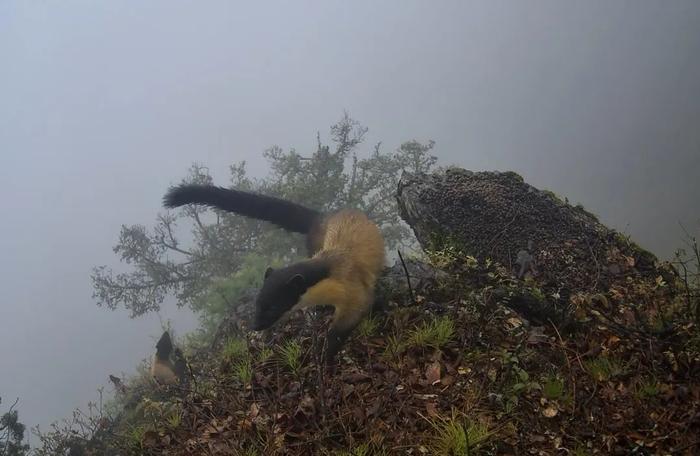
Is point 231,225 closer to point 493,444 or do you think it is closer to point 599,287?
point 599,287

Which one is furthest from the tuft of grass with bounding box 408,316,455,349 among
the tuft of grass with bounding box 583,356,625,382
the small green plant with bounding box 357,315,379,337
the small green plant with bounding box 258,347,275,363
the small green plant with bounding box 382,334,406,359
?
the small green plant with bounding box 258,347,275,363

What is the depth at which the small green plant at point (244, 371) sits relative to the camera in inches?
197

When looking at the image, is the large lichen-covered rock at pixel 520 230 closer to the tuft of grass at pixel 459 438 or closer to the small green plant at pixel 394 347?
the small green plant at pixel 394 347

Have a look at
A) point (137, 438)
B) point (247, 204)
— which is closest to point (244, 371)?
point (137, 438)

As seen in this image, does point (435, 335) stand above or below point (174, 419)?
above

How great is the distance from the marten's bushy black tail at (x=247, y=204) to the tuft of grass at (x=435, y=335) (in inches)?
128

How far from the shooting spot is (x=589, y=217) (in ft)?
25.2

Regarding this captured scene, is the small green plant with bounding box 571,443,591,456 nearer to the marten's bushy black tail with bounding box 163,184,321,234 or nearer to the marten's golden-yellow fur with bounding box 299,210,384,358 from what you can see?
the marten's golden-yellow fur with bounding box 299,210,384,358

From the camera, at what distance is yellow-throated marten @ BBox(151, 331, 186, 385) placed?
9.61 metres

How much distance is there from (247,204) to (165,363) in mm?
4995

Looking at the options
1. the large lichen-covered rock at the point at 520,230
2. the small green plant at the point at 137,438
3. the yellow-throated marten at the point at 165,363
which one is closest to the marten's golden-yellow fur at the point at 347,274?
the large lichen-covered rock at the point at 520,230

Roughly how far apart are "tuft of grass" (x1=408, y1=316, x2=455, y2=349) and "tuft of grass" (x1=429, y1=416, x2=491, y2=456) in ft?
4.43

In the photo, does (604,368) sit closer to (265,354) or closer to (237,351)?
(265,354)

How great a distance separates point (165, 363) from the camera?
10062 mm
